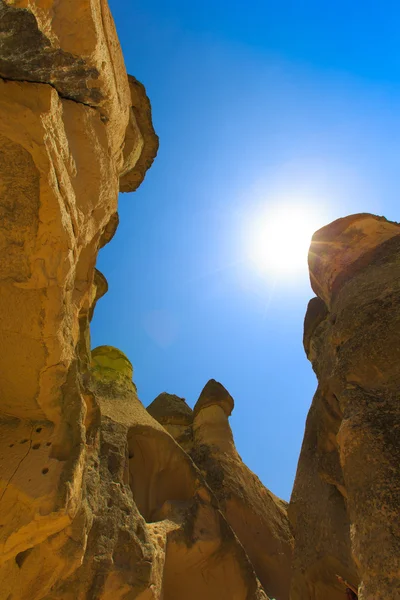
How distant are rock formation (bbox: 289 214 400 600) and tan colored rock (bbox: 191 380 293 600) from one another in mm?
4610

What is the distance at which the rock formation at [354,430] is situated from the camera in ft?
11.0

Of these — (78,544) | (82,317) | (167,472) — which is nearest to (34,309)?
(78,544)

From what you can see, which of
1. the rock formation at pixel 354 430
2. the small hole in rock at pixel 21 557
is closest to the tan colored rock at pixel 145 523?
the small hole in rock at pixel 21 557

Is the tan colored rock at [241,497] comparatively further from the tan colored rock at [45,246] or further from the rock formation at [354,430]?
the tan colored rock at [45,246]

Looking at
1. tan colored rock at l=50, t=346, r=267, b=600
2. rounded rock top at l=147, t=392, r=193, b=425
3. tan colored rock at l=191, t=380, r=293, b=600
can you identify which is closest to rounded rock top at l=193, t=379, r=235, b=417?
tan colored rock at l=191, t=380, r=293, b=600

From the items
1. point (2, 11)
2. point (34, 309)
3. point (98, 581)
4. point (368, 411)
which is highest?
point (2, 11)

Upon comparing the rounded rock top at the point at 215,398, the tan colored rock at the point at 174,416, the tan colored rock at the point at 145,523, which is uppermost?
the rounded rock top at the point at 215,398

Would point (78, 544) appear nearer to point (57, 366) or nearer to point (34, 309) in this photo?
point (57, 366)

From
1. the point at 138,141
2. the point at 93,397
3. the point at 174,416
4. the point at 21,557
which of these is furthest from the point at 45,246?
the point at 174,416

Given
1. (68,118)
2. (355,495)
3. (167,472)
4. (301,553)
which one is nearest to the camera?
(68,118)

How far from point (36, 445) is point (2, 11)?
12.3 feet

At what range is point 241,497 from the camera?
11.4 meters

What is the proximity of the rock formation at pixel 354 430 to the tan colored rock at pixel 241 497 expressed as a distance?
4.61 m

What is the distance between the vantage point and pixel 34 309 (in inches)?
140
